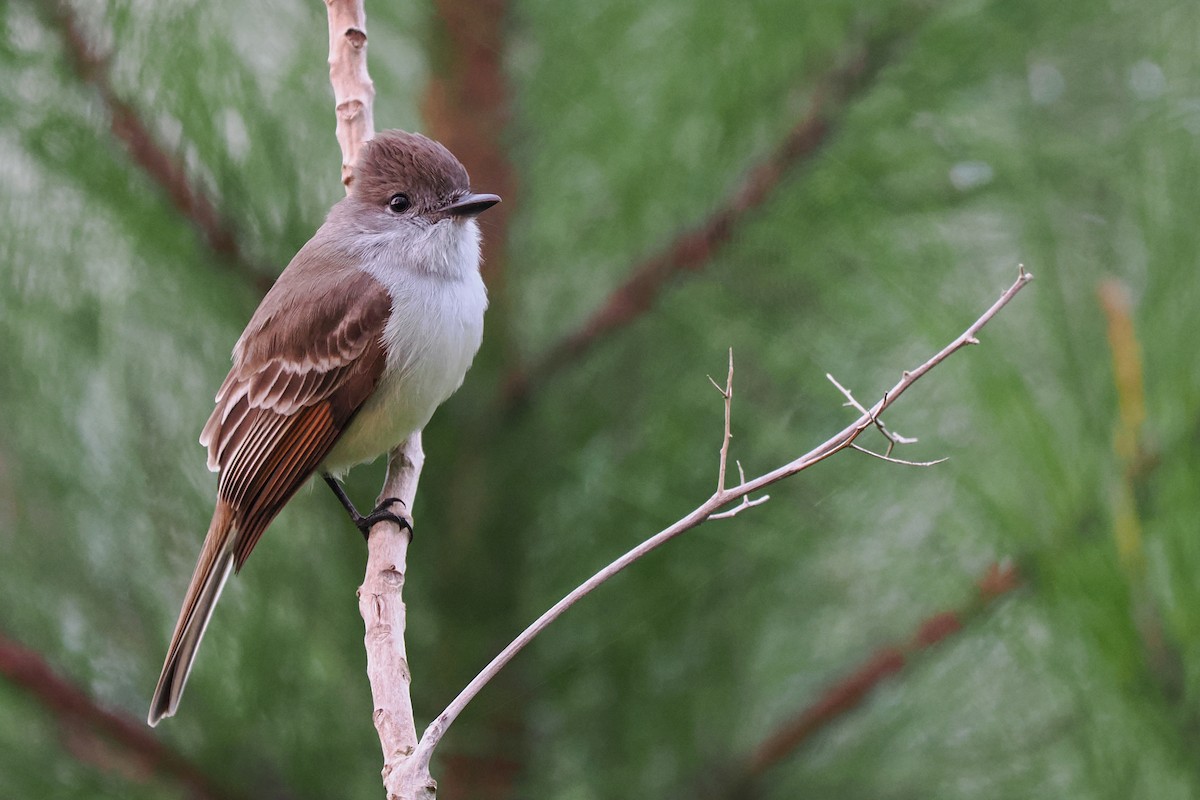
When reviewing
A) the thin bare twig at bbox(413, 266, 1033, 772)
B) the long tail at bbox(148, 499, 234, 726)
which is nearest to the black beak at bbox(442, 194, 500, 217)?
the long tail at bbox(148, 499, 234, 726)

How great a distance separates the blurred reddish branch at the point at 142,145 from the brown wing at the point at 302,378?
28 cm

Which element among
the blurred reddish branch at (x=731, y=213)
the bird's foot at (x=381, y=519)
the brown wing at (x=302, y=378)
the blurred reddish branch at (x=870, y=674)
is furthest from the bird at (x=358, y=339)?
the blurred reddish branch at (x=870, y=674)

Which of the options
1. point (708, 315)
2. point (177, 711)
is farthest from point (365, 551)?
point (708, 315)

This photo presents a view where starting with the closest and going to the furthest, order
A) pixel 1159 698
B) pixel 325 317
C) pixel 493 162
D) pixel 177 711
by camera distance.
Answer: pixel 1159 698
pixel 177 711
pixel 493 162
pixel 325 317

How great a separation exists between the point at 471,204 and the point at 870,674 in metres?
0.89

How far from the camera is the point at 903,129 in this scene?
1729mm

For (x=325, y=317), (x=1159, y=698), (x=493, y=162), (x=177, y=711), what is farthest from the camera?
(x=325, y=317)

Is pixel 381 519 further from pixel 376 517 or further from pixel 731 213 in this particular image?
pixel 731 213

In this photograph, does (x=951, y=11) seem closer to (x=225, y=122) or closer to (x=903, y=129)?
(x=903, y=129)

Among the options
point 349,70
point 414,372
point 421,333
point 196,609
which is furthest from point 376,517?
point 349,70

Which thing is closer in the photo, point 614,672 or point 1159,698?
point 1159,698

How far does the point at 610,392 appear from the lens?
5.79ft

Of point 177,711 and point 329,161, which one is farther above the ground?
point 329,161

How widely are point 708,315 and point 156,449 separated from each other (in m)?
0.82
